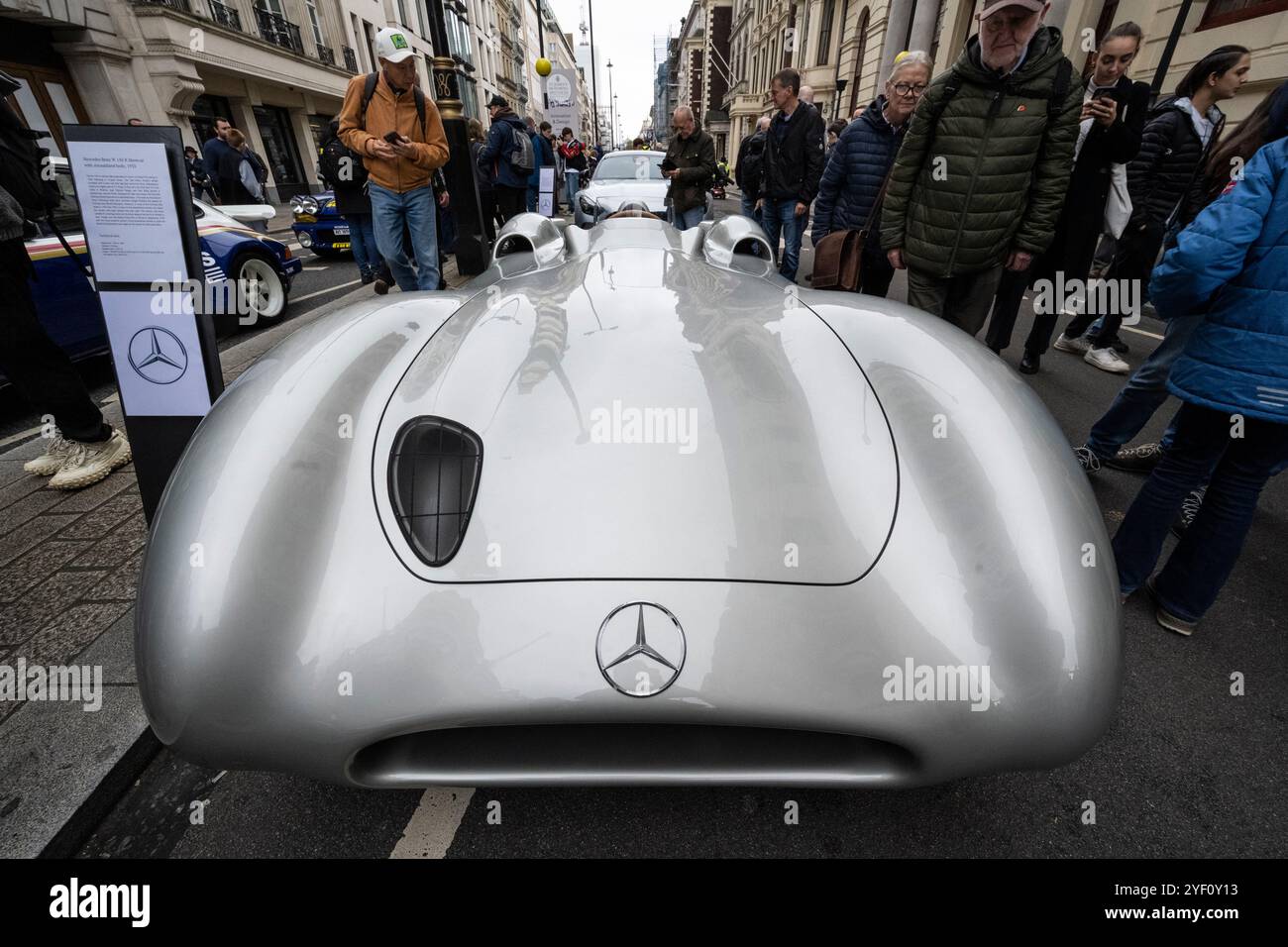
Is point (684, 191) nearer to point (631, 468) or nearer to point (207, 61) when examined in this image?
point (631, 468)

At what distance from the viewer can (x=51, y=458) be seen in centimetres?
262

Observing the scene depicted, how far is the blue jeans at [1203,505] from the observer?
170 cm

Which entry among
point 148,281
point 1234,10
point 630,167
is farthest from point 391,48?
point 1234,10

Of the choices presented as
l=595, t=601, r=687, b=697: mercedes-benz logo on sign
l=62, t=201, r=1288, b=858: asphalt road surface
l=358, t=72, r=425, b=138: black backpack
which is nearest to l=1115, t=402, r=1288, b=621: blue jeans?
l=62, t=201, r=1288, b=858: asphalt road surface

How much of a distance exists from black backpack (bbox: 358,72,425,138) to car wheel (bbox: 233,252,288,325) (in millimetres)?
1852

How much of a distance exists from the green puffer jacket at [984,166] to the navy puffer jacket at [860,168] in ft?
3.01

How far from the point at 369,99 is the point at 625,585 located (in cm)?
434

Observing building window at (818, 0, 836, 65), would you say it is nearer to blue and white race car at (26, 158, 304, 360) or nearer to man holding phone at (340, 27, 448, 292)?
man holding phone at (340, 27, 448, 292)

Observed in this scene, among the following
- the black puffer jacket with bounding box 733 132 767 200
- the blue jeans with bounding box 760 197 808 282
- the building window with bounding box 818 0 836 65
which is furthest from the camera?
the building window with bounding box 818 0 836 65

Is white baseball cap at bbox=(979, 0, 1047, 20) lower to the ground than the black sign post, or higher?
higher

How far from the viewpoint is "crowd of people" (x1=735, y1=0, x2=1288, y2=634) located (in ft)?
5.09

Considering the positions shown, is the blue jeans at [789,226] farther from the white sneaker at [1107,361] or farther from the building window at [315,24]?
the building window at [315,24]

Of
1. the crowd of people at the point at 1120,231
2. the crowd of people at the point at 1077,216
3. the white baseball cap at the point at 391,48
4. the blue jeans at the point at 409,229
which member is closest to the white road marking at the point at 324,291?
the crowd of people at the point at 1077,216
